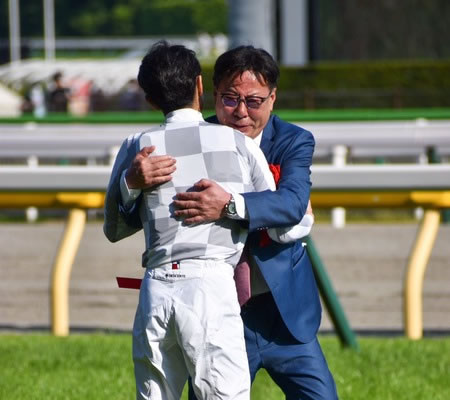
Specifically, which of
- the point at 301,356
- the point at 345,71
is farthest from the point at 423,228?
the point at 345,71

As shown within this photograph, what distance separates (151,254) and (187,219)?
0.55 feet

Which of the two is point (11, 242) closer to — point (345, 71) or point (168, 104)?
point (168, 104)

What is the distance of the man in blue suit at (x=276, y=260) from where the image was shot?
3758 millimetres

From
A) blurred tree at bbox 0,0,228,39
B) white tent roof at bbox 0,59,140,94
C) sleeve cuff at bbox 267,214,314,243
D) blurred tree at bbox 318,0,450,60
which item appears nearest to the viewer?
sleeve cuff at bbox 267,214,314,243

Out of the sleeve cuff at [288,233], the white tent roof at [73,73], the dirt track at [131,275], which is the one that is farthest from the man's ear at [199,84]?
the white tent roof at [73,73]

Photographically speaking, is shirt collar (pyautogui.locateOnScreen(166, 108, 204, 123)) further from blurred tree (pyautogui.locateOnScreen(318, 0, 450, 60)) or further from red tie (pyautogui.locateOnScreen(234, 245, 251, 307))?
blurred tree (pyautogui.locateOnScreen(318, 0, 450, 60))

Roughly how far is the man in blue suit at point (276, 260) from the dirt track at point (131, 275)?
378 centimetres

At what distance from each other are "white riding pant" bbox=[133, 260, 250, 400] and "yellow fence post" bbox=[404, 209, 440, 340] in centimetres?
343

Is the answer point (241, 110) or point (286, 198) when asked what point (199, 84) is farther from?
point (286, 198)

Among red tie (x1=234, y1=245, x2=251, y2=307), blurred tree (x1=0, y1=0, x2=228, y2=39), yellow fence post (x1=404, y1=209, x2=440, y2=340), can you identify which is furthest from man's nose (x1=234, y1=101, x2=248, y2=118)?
blurred tree (x1=0, y1=0, x2=228, y2=39)

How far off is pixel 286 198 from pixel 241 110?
35cm

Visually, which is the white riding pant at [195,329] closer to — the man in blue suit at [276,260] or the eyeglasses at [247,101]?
the man in blue suit at [276,260]

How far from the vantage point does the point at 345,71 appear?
84.8ft

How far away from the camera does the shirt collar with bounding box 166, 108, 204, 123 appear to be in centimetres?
358
